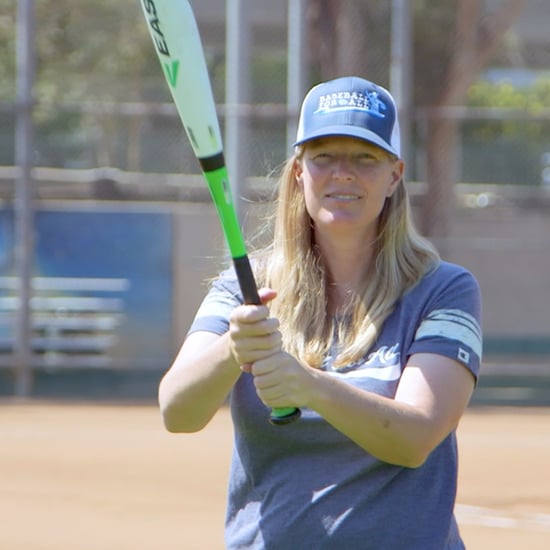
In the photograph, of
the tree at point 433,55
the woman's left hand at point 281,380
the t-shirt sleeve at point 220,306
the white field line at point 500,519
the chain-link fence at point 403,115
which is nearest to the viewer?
the woman's left hand at point 281,380

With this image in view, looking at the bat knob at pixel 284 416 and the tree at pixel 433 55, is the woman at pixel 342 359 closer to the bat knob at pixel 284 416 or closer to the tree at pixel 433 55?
the bat knob at pixel 284 416

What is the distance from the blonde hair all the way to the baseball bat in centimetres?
19

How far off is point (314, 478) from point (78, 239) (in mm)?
13487

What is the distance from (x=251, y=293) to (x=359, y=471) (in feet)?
1.42

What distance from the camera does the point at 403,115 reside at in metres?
14.4

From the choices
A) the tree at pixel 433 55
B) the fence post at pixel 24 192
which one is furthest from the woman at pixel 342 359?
the tree at pixel 433 55

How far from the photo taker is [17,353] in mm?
14430

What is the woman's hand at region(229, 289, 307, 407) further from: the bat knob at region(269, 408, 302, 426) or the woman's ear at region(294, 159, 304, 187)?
the woman's ear at region(294, 159, 304, 187)

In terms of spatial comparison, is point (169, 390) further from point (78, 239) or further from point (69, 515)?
point (78, 239)

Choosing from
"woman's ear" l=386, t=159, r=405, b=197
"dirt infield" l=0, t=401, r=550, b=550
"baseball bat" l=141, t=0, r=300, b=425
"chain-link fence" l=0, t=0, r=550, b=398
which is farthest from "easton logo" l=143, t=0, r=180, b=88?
"chain-link fence" l=0, t=0, r=550, b=398

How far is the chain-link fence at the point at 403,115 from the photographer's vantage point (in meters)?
16.9

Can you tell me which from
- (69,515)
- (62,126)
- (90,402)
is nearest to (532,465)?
(69,515)

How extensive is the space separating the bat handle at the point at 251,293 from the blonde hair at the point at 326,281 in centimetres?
16

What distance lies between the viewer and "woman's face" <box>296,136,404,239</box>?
9.70ft
